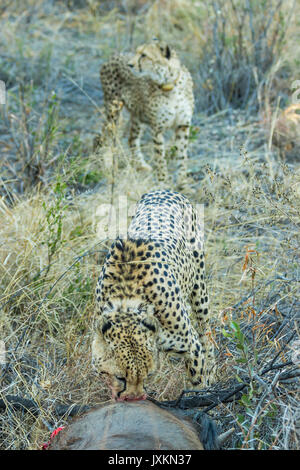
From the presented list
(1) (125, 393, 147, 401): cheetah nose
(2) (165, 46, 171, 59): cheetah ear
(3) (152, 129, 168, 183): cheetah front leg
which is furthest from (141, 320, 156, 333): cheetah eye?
(2) (165, 46, 171, 59): cheetah ear

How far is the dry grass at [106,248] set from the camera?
3.36 m

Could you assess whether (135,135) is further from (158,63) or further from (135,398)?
(135,398)

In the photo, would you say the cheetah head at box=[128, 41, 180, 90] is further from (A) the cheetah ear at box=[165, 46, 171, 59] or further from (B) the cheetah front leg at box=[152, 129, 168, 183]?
(B) the cheetah front leg at box=[152, 129, 168, 183]

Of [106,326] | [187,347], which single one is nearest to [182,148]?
[187,347]

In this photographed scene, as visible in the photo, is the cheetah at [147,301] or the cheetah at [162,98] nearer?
the cheetah at [147,301]

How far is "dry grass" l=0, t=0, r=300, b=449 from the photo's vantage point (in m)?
3.36

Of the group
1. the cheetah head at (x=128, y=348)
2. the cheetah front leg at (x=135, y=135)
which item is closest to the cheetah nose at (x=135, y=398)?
the cheetah head at (x=128, y=348)

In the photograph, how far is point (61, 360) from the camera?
160 inches

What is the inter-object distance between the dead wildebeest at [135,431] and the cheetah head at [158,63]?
4270mm

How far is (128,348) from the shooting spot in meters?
3.07

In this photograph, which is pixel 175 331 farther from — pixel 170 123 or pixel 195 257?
pixel 170 123

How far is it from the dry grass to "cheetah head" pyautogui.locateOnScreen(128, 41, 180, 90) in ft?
2.75

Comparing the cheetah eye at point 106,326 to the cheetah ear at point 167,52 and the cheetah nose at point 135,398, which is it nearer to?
the cheetah nose at point 135,398

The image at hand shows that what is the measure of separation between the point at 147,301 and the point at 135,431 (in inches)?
28.6
